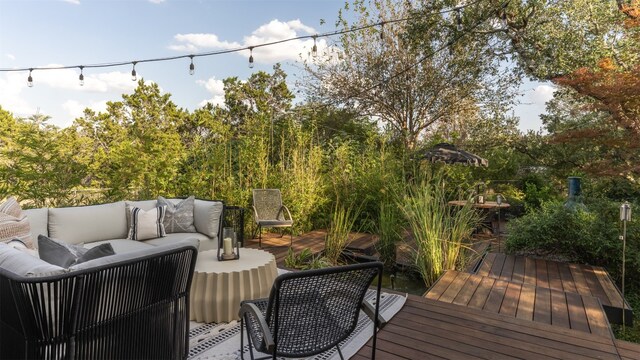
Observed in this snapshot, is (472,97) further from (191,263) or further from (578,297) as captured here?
(191,263)

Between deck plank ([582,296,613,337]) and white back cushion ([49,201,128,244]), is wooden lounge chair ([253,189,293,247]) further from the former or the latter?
deck plank ([582,296,613,337])

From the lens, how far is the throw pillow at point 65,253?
1596mm

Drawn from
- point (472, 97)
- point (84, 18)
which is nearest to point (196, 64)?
point (84, 18)

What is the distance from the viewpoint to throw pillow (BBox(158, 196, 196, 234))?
157 inches

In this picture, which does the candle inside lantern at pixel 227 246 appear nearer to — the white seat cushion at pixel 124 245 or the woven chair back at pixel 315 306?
the white seat cushion at pixel 124 245

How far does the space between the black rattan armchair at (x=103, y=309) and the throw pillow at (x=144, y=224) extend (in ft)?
6.89

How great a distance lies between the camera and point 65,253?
5.48 ft

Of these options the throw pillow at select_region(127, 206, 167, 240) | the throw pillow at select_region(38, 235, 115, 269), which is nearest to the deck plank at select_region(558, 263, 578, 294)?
the throw pillow at select_region(38, 235, 115, 269)

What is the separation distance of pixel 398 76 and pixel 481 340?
951 centimetres

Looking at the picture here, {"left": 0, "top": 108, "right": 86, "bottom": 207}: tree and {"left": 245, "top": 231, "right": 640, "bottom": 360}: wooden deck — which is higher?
{"left": 0, "top": 108, "right": 86, "bottom": 207}: tree

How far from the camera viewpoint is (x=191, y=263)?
1.85 metres

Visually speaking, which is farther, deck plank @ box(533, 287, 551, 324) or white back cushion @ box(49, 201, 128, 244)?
Answer: white back cushion @ box(49, 201, 128, 244)

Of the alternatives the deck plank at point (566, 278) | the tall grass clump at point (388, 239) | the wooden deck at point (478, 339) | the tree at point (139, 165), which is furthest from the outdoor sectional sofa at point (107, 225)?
the deck plank at point (566, 278)

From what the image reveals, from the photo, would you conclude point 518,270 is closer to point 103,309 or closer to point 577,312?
point 577,312
